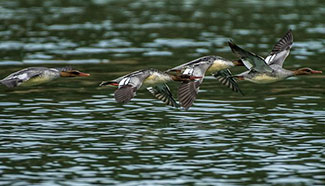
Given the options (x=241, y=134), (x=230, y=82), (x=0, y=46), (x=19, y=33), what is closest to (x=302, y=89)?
(x=230, y=82)

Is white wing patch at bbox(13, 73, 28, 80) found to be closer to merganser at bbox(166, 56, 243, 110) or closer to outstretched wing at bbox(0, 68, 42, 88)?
outstretched wing at bbox(0, 68, 42, 88)

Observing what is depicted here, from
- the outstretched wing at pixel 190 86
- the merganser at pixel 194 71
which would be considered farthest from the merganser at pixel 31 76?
the outstretched wing at pixel 190 86

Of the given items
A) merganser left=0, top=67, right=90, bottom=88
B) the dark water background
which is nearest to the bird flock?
merganser left=0, top=67, right=90, bottom=88

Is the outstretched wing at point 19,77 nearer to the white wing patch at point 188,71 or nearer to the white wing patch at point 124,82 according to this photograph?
the white wing patch at point 124,82

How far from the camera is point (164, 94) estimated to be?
68.1 ft

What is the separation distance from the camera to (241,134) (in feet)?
57.7

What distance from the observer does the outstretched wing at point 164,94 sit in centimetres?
2059

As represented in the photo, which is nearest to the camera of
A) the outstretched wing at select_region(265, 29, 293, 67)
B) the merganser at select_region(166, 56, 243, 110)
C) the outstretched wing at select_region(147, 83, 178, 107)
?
the merganser at select_region(166, 56, 243, 110)

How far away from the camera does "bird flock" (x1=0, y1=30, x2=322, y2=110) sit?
18.0 metres

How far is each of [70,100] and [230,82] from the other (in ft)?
14.5

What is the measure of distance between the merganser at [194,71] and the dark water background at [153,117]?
654 millimetres

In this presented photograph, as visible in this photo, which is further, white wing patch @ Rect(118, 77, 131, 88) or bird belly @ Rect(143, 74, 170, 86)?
bird belly @ Rect(143, 74, 170, 86)

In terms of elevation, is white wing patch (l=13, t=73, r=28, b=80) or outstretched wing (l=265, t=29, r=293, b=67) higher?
outstretched wing (l=265, t=29, r=293, b=67)

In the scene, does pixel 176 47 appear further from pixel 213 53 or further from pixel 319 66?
pixel 319 66
